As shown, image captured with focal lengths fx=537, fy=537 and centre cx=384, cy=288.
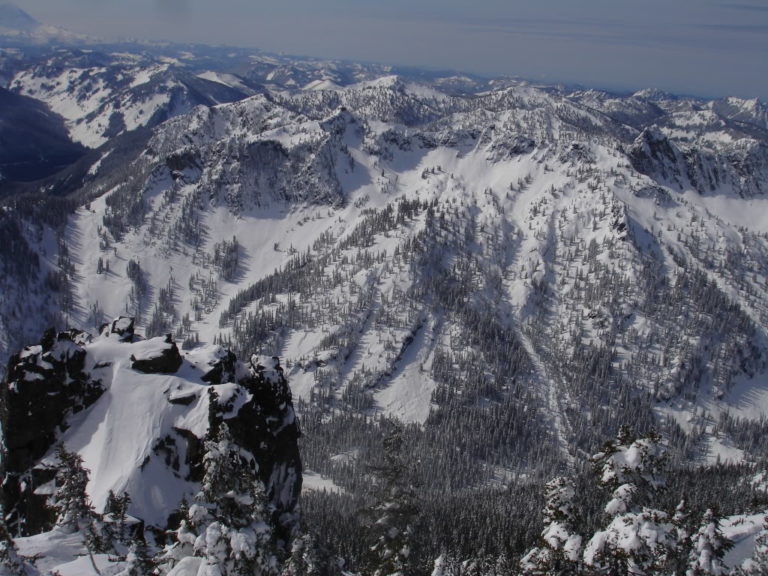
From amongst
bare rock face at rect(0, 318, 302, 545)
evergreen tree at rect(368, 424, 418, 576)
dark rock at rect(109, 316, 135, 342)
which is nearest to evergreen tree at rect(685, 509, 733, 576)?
evergreen tree at rect(368, 424, 418, 576)

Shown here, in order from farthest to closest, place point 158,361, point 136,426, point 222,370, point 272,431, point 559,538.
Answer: point 222,370
point 158,361
point 272,431
point 136,426
point 559,538

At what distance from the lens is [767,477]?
572 feet

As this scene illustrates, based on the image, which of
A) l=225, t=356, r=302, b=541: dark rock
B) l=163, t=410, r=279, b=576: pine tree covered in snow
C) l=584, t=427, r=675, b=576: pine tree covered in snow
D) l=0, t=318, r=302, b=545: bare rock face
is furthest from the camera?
l=225, t=356, r=302, b=541: dark rock

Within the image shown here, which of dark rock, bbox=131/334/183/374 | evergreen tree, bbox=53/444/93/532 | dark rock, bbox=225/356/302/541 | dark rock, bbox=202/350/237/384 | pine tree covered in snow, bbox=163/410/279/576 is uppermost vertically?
pine tree covered in snow, bbox=163/410/279/576

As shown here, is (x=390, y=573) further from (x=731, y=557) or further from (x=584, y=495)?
(x=584, y=495)

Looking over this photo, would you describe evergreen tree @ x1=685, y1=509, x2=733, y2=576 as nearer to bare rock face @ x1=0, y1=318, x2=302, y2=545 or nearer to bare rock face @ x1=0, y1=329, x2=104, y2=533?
bare rock face @ x1=0, y1=318, x2=302, y2=545

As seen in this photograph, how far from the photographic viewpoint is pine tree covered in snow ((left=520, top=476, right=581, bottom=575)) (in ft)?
Answer: 78.7

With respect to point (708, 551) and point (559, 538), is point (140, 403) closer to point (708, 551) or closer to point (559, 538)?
point (559, 538)

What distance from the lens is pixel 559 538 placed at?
81.0 feet

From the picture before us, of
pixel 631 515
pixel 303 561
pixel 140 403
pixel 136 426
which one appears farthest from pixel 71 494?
pixel 140 403

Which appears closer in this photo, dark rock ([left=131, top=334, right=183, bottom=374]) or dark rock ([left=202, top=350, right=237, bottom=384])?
dark rock ([left=131, top=334, right=183, bottom=374])

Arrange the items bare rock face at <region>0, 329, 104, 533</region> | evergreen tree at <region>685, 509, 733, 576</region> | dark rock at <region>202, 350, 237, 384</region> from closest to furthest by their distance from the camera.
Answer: evergreen tree at <region>685, 509, 733, 576</region>, bare rock face at <region>0, 329, 104, 533</region>, dark rock at <region>202, 350, 237, 384</region>

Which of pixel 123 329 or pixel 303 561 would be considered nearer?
pixel 303 561

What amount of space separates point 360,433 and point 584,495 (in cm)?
8090
